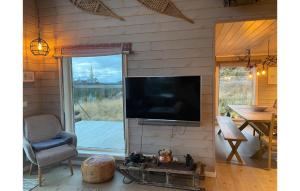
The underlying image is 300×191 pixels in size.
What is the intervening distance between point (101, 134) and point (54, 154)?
40.0 inches

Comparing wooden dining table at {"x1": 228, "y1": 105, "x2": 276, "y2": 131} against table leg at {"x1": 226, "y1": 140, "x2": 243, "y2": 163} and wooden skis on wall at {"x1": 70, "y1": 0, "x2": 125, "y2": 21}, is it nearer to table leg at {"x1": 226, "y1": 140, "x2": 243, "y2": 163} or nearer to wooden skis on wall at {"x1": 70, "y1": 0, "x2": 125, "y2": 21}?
table leg at {"x1": 226, "y1": 140, "x2": 243, "y2": 163}

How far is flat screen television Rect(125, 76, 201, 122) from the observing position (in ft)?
10.3

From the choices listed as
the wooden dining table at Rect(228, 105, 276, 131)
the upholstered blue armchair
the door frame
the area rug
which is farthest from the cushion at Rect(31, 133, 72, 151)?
the wooden dining table at Rect(228, 105, 276, 131)

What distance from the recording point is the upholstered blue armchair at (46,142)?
10.4 feet

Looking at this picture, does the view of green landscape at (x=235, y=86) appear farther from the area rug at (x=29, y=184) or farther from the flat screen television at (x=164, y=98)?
the area rug at (x=29, y=184)

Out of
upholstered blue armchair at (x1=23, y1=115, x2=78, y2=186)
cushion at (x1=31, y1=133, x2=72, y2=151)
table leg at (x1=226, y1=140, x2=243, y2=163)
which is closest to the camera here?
upholstered blue armchair at (x1=23, y1=115, x2=78, y2=186)

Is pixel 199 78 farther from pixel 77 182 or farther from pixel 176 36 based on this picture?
pixel 77 182

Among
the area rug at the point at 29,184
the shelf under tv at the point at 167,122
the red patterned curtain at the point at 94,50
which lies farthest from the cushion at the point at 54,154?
the red patterned curtain at the point at 94,50

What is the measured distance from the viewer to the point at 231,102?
293 inches

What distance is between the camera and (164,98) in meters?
3.28

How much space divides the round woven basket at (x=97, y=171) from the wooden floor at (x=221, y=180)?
77 millimetres

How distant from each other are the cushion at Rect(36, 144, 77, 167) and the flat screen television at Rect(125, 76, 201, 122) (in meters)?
1.01
